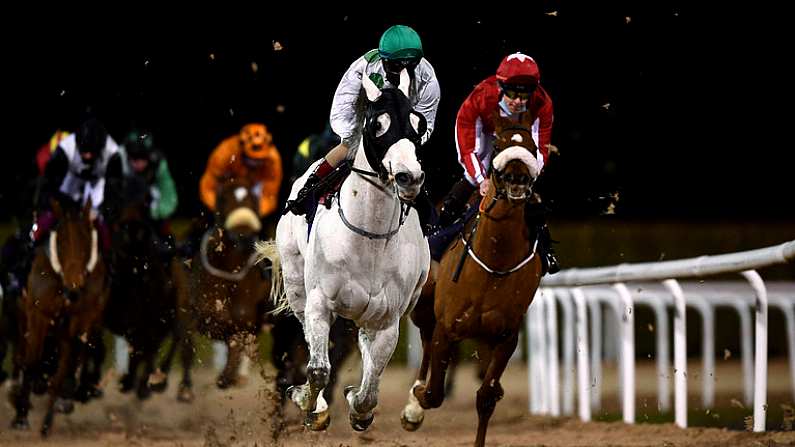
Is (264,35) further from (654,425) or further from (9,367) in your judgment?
(654,425)

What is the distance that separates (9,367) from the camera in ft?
44.5

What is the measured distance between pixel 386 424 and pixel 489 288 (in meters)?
2.64

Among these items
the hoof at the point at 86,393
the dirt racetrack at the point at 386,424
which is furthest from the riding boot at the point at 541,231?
the hoof at the point at 86,393

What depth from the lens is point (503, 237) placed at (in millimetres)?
6059

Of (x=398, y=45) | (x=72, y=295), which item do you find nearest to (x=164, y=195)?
(x=72, y=295)

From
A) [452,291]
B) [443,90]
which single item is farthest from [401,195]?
[443,90]

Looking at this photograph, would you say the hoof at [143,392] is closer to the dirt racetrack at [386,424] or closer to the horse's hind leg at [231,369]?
the dirt racetrack at [386,424]

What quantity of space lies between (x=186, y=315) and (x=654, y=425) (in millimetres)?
4434

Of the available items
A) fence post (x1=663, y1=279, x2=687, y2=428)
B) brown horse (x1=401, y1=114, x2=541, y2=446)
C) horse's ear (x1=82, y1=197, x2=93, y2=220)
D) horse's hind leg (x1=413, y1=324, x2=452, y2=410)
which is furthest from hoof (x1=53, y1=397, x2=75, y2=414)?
fence post (x1=663, y1=279, x2=687, y2=428)

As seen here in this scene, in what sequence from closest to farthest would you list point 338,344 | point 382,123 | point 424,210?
point 382,123
point 424,210
point 338,344

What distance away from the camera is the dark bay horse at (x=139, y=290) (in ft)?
32.5

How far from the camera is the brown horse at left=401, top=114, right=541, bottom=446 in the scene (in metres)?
6.05

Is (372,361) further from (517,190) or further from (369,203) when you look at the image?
(517,190)

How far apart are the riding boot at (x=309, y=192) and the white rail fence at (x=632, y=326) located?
1.90 m
